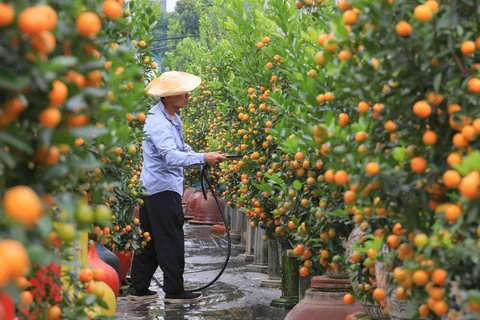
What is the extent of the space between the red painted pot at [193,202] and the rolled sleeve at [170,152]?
34.1 feet

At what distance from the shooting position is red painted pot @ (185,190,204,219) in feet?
58.6

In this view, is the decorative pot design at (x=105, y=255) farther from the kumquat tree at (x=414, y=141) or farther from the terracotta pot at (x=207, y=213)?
the terracotta pot at (x=207, y=213)

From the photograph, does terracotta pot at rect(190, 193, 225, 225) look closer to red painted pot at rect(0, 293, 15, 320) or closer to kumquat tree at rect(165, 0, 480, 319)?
kumquat tree at rect(165, 0, 480, 319)

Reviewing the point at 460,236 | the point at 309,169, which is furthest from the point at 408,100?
the point at 309,169

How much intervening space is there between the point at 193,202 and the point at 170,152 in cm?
1112

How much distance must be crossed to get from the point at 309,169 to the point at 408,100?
75.8 inches

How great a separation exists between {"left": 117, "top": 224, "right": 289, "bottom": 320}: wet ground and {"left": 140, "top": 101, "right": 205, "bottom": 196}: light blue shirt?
119cm

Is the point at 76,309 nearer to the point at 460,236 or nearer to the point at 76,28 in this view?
the point at 76,28

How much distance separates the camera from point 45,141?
1558mm

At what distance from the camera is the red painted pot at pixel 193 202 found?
17850 millimetres

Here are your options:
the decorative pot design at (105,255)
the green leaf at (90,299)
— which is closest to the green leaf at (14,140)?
the green leaf at (90,299)

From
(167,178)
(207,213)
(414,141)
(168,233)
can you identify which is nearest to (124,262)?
(168,233)

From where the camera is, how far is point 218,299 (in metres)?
7.74

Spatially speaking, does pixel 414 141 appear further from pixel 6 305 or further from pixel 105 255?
pixel 105 255
